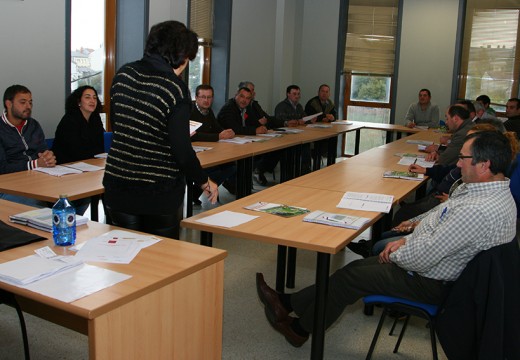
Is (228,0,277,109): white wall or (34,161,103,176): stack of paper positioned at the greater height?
(228,0,277,109): white wall

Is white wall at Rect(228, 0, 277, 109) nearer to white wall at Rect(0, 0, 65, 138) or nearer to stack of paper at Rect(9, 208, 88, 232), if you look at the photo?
white wall at Rect(0, 0, 65, 138)

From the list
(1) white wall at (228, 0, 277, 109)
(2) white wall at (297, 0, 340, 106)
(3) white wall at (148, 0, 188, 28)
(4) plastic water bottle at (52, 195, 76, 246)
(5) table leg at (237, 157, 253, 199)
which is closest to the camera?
(4) plastic water bottle at (52, 195, 76, 246)

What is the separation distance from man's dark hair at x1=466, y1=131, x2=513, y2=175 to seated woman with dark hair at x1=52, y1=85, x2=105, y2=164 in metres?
3.11

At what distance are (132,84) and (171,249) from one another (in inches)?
30.4

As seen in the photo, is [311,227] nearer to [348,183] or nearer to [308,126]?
[348,183]

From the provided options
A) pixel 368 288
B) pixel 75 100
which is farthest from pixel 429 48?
pixel 368 288

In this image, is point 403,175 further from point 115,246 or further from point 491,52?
point 491,52

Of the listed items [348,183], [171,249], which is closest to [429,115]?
[348,183]

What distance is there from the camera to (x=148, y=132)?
259cm

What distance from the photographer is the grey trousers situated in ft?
8.51

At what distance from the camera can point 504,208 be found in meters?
2.44

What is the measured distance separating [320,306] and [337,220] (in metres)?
0.47

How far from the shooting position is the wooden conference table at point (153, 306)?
183 cm

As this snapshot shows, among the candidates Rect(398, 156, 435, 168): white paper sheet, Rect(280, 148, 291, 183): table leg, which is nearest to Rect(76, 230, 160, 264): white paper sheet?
Rect(398, 156, 435, 168): white paper sheet
